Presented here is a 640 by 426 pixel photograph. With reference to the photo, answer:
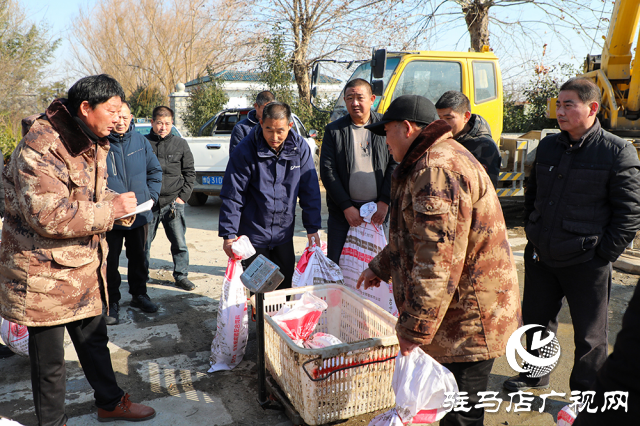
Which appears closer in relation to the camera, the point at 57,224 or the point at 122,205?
the point at 57,224

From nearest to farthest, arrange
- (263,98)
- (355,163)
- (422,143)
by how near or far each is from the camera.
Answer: (422,143)
(355,163)
(263,98)

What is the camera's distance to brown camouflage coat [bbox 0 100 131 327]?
2109mm

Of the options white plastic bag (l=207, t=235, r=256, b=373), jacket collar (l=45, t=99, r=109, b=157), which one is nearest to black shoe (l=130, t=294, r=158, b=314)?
white plastic bag (l=207, t=235, r=256, b=373)

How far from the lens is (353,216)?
367 cm

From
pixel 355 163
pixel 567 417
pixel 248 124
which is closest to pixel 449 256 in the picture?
pixel 567 417

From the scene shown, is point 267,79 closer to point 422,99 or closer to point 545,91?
point 545,91

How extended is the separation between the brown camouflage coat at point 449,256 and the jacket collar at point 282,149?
158cm

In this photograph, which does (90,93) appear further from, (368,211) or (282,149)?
(368,211)

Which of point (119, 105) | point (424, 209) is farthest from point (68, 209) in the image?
point (424, 209)

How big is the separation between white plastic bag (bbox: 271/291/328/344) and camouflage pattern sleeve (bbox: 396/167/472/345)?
124cm

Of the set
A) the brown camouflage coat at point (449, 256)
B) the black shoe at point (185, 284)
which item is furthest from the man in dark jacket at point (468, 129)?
the black shoe at point (185, 284)

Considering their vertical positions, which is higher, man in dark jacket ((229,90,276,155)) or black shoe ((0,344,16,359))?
man in dark jacket ((229,90,276,155))

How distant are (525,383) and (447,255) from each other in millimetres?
1894

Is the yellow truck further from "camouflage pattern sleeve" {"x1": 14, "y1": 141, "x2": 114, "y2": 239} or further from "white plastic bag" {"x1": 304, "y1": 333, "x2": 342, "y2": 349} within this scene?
"camouflage pattern sleeve" {"x1": 14, "y1": 141, "x2": 114, "y2": 239}
